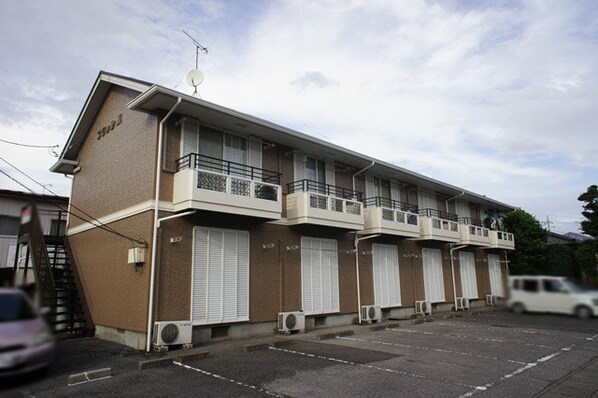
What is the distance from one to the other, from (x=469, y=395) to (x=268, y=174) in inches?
506

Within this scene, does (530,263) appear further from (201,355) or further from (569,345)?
(569,345)

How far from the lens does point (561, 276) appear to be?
1.65 metres

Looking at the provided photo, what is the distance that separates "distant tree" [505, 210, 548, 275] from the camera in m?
1.86

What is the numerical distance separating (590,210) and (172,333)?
14282 mm

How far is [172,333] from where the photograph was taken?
14359mm

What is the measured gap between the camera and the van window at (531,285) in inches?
65.0

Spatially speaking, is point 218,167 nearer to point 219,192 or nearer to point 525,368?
point 219,192

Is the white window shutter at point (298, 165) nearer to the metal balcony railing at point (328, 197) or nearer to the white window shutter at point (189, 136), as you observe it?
the metal balcony railing at point (328, 197)

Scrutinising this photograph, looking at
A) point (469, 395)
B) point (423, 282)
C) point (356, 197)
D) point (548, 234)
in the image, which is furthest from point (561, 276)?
point (423, 282)

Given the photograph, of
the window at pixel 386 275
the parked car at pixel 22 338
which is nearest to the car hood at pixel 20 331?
the parked car at pixel 22 338

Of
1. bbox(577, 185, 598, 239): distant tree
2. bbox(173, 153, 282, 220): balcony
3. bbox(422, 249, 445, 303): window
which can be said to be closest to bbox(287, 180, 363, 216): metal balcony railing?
bbox(173, 153, 282, 220): balcony

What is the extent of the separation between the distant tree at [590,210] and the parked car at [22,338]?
88.7 inches

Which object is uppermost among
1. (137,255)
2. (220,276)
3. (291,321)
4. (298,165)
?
(298,165)

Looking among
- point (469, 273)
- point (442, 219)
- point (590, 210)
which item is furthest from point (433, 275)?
point (590, 210)
